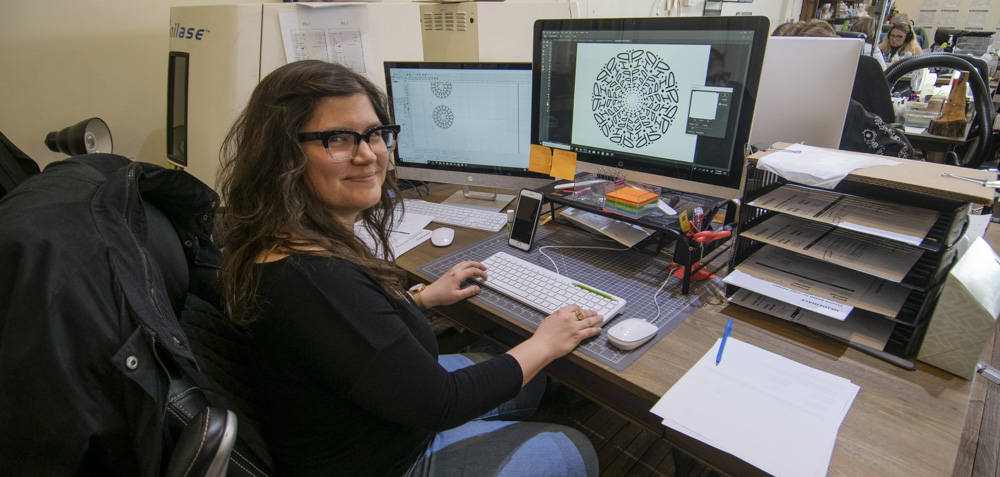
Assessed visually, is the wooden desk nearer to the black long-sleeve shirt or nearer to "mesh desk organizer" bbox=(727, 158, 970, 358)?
"mesh desk organizer" bbox=(727, 158, 970, 358)

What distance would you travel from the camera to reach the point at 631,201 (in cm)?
114

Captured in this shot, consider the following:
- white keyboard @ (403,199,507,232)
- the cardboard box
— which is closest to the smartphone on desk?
white keyboard @ (403,199,507,232)

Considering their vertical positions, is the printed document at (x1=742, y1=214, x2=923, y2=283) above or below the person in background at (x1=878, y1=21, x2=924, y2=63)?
→ below

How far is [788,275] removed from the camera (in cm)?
98

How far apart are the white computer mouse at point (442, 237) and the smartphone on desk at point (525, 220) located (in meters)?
0.17

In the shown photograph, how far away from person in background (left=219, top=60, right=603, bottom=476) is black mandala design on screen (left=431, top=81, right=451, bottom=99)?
1.95ft

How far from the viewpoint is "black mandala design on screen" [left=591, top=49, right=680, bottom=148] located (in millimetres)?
1152

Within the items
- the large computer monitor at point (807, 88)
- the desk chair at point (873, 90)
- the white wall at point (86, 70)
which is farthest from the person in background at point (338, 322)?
the desk chair at point (873, 90)

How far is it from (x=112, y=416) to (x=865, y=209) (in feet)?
3.94

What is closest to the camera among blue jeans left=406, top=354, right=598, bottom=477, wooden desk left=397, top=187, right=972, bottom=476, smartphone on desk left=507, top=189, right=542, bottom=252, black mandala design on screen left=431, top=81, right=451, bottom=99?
wooden desk left=397, top=187, right=972, bottom=476

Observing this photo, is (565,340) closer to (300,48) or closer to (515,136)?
(515,136)

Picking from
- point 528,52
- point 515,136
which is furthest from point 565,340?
point 528,52

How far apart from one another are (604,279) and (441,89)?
2.65ft

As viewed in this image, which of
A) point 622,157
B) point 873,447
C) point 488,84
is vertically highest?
point 488,84
